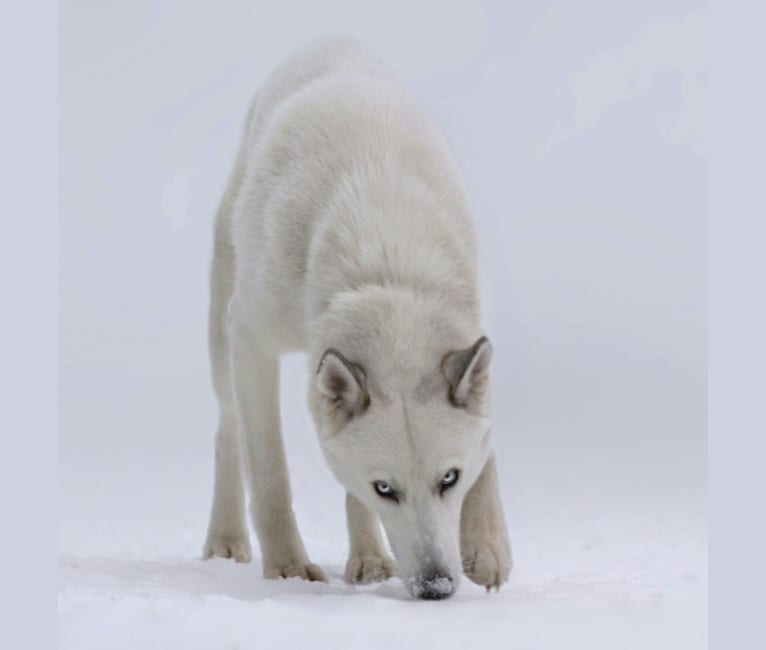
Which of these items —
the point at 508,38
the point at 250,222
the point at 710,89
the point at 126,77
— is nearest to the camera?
the point at 710,89

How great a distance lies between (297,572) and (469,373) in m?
1.52

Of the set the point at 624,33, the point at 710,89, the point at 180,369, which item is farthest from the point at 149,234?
the point at 710,89

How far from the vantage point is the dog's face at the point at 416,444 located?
4.53 metres

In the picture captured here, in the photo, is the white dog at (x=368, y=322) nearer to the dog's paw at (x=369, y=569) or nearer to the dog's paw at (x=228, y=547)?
the dog's paw at (x=369, y=569)

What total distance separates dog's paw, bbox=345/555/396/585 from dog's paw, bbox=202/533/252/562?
4.10ft

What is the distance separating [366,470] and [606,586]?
1.23 meters

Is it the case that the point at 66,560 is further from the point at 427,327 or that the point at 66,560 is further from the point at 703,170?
the point at 703,170

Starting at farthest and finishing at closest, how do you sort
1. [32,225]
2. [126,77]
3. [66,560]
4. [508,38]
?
[126,77], [508,38], [66,560], [32,225]

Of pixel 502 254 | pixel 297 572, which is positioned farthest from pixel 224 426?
pixel 502 254

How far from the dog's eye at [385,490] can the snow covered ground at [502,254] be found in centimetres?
88

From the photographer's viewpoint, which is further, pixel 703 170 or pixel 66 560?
pixel 703 170

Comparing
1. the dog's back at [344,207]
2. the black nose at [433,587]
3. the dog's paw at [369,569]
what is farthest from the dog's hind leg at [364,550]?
the black nose at [433,587]

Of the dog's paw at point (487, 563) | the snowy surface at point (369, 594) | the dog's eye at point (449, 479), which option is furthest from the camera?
the dog's paw at point (487, 563)

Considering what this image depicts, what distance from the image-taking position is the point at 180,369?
8.77 metres
